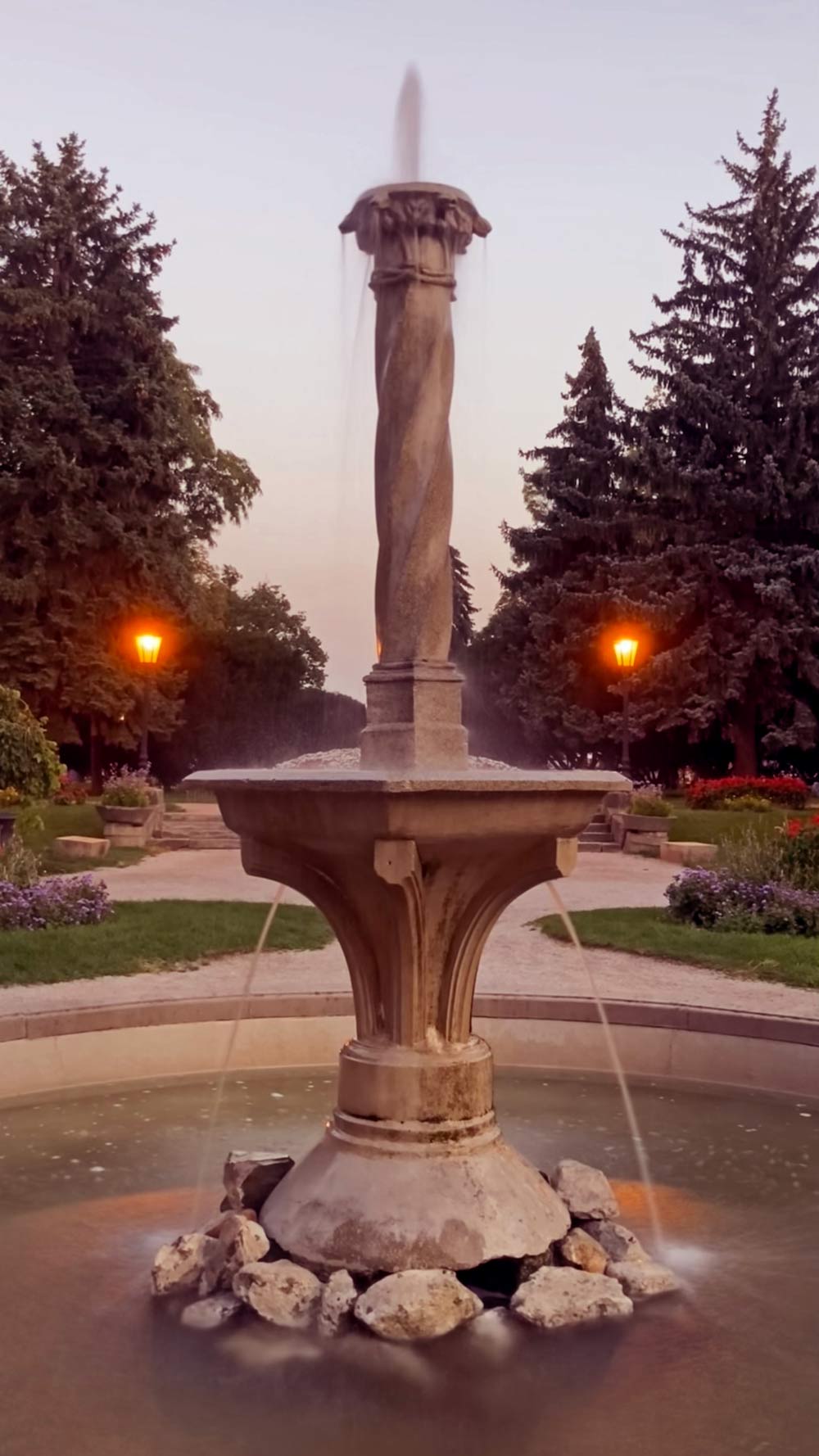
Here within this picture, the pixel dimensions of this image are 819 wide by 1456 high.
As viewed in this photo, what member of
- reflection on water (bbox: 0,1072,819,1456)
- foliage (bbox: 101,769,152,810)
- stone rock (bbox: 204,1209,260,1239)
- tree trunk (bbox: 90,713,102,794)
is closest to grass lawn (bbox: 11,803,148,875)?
foliage (bbox: 101,769,152,810)

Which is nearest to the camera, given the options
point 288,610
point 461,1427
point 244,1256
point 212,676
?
point 461,1427

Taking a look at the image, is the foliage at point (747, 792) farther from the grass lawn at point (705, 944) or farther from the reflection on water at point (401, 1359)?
the reflection on water at point (401, 1359)

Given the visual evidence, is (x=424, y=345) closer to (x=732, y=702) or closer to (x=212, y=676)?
(x=732, y=702)

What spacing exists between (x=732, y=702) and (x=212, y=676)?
60.1 feet

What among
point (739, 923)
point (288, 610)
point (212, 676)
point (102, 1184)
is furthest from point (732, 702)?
point (102, 1184)

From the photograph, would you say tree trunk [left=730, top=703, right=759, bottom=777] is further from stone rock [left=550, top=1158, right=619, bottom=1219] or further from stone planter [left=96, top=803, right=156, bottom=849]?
stone rock [left=550, top=1158, right=619, bottom=1219]

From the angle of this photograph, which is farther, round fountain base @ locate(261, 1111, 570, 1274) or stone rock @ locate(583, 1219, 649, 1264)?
stone rock @ locate(583, 1219, 649, 1264)

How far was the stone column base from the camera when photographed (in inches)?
202

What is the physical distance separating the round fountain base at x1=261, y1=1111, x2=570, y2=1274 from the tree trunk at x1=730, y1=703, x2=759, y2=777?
30915 millimetres

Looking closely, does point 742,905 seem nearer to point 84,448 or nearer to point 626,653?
point 626,653

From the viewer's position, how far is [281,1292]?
444cm

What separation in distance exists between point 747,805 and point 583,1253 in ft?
77.2

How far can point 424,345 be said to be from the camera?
5223 mm

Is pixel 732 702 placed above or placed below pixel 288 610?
below
